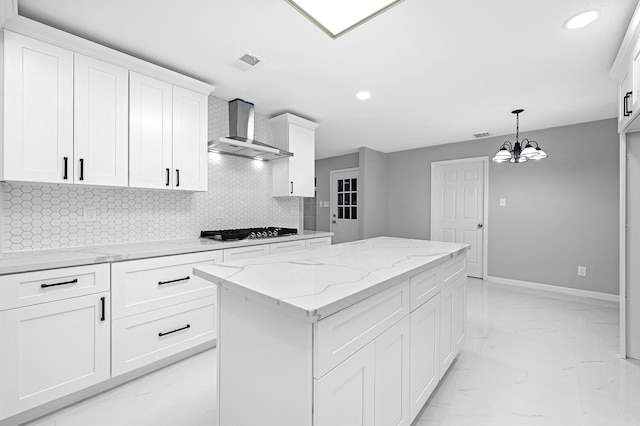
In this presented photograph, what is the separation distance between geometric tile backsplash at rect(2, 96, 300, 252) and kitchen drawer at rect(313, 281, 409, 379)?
225 centimetres

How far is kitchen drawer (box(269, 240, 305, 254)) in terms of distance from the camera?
2.92 m

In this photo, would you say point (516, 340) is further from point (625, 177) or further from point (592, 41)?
point (592, 41)

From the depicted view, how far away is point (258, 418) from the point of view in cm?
108

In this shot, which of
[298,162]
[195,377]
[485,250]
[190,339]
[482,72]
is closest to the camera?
[195,377]

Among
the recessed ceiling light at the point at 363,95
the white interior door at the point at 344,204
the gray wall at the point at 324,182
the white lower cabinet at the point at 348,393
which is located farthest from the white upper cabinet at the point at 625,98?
the gray wall at the point at 324,182

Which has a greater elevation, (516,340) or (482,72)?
(482,72)

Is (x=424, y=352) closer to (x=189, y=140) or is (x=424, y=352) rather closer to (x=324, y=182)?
(x=189, y=140)

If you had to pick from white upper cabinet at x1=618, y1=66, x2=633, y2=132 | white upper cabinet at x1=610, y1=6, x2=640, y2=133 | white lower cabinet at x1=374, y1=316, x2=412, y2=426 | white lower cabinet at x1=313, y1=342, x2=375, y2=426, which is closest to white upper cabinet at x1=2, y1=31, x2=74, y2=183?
white lower cabinet at x1=313, y1=342, x2=375, y2=426

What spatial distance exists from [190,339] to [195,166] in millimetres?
1501

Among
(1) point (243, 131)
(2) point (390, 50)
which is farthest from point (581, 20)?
(1) point (243, 131)

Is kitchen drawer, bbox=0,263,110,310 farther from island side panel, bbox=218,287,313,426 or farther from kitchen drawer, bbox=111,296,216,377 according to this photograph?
island side panel, bbox=218,287,313,426

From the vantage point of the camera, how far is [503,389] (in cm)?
187

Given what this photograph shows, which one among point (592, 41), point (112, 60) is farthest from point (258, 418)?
point (592, 41)

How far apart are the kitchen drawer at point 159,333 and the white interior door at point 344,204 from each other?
A: 4.07 meters
